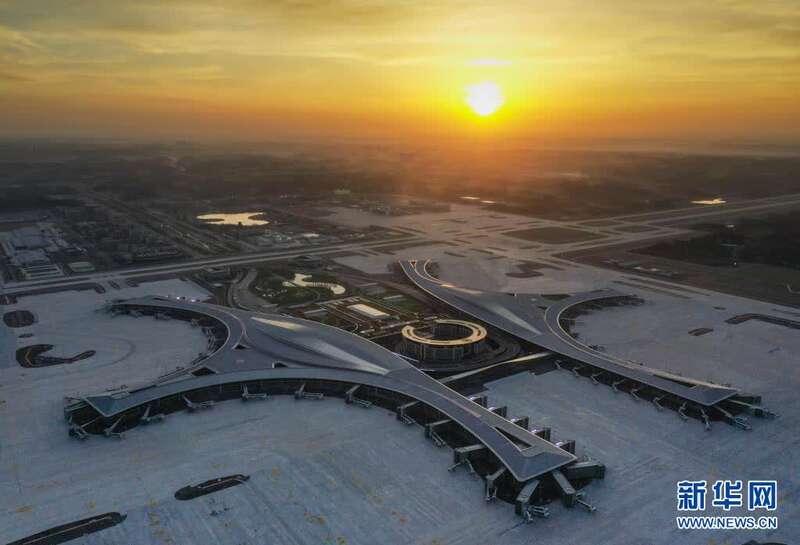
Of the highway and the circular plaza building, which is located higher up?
the highway

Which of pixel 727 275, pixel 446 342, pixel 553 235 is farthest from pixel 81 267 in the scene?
pixel 727 275

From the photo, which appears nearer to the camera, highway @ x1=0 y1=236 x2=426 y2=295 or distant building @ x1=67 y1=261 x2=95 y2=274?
highway @ x1=0 y1=236 x2=426 y2=295

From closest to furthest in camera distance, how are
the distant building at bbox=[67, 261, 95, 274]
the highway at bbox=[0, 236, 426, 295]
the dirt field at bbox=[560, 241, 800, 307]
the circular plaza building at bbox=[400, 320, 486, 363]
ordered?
the circular plaza building at bbox=[400, 320, 486, 363] → the dirt field at bbox=[560, 241, 800, 307] → the highway at bbox=[0, 236, 426, 295] → the distant building at bbox=[67, 261, 95, 274]

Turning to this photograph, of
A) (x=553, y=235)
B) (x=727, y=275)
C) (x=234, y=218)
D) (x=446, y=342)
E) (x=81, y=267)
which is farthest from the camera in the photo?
(x=234, y=218)

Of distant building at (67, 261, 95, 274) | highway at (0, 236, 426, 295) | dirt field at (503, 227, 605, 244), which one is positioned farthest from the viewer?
dirt field at (503, 227, 605, 244)

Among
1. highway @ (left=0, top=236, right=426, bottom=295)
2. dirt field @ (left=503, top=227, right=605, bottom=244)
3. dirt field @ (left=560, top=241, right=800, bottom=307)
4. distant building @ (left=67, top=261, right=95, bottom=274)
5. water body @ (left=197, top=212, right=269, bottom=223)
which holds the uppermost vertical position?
water body @ (left=197, top=212, right=269, bottom=223)

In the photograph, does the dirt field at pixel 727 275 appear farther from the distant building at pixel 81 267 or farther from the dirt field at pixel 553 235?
the distant building at pixel 81 267

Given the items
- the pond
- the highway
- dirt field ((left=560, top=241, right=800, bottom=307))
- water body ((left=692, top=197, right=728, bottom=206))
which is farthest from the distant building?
water body ((left=692, top=197, right=728, bottom=206))

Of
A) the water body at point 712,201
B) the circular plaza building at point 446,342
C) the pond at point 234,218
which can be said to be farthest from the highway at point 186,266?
the water body at point 712,201

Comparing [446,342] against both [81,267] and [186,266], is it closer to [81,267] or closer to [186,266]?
[186,266]

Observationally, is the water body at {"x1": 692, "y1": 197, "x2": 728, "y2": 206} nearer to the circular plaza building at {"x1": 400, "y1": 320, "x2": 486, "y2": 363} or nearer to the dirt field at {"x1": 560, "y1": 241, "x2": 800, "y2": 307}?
the dirt field at {"x1": 560, "y1": 241, "x2": 800, "y2": 307}
